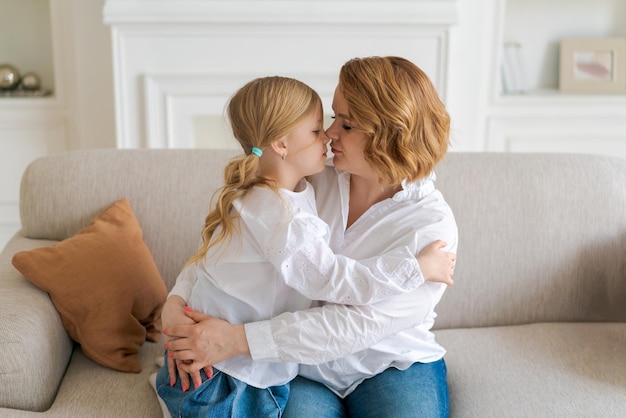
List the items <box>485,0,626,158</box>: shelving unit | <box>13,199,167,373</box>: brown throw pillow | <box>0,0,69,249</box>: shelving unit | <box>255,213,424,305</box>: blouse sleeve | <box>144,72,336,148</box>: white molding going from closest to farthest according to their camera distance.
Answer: <box>255,213,424,305</box>: blouse sleeve < <box>13,199,167,373</box>: brown throw pillow < <box>144,72,336,148</box>: white molding < <box>0,0,69,249</box>: shelving unit < <box>485,0,626,158</box>: shelving unit

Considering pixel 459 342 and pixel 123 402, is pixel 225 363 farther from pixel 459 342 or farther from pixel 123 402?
pixel 459 342

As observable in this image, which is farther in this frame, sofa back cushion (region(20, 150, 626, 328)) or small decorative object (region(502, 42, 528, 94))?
small decorative object (region(502, 42, 528, 94))

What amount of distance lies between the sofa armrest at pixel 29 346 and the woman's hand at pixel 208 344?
32 cm

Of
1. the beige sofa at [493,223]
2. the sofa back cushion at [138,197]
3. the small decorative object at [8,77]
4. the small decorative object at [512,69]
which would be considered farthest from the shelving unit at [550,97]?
the small decorative object at [8,77]

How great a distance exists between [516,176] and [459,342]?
18.8 inches

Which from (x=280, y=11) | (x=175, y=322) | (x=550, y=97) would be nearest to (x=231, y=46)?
(x=280, y=11)

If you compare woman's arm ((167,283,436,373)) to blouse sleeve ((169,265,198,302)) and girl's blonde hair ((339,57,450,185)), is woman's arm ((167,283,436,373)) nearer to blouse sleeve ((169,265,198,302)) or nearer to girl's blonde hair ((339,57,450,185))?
blouse sleeve ((169,265,198,302))

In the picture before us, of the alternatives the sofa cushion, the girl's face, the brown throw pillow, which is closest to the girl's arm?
→ the girl's face

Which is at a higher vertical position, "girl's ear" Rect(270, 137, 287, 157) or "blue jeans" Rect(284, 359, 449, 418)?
"girl's ear" Rect(270, 137, 287, 157)

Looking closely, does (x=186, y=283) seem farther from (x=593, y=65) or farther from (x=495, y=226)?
(x=593, y=65)

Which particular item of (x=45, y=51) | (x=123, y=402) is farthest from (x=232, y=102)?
(x=45, y=51)

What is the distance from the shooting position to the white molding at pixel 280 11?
315 cm

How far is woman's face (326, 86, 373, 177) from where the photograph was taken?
1.63 metres

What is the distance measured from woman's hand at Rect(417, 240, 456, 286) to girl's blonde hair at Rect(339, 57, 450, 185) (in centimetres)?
16
